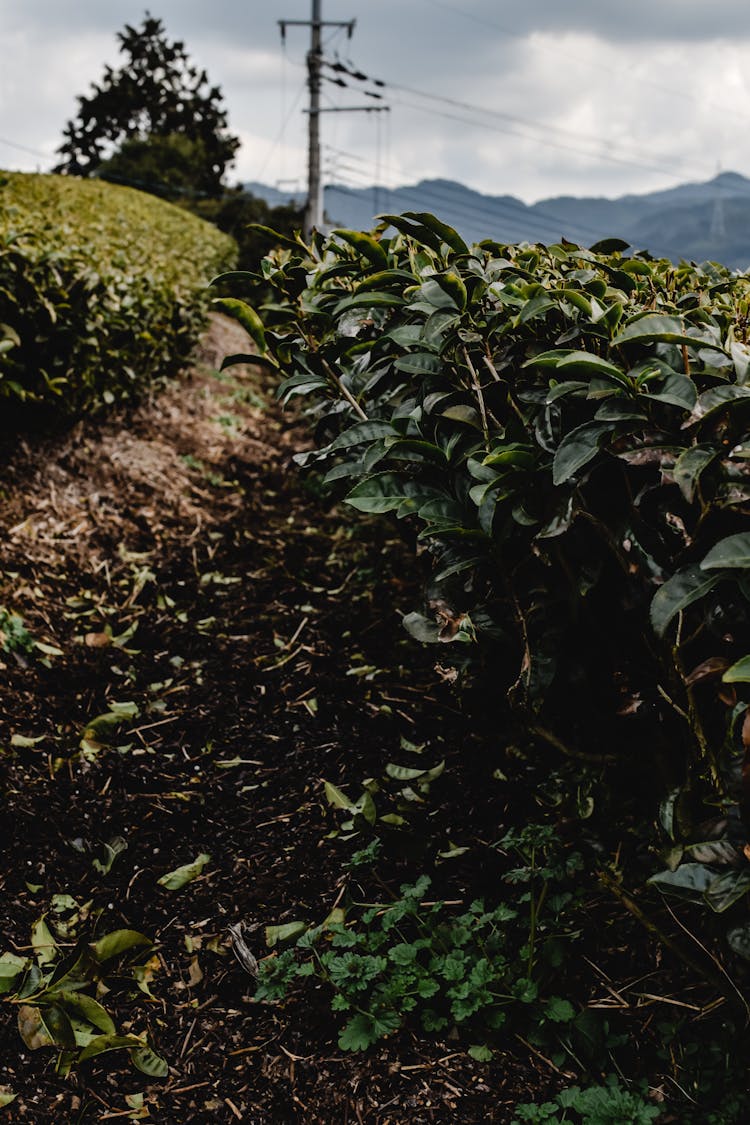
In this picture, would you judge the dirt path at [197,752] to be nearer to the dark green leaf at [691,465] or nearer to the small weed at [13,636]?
the small weed at [13,636]

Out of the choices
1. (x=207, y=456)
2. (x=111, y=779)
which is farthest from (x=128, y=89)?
(x=111, y=779)

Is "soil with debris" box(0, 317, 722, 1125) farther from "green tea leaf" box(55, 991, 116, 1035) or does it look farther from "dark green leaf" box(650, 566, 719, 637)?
"dark green leaf" box(650, 566, 719, 637)

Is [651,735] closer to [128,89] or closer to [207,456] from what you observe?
[207,456]

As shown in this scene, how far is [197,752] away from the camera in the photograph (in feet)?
9.95

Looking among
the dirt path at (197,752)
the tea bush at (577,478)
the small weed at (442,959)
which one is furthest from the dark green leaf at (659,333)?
the dirt path at (197,752)

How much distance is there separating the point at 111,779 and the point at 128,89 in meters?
53.4

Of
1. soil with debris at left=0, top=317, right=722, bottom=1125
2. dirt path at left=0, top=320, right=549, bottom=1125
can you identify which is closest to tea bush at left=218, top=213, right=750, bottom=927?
soil with debris at left=0, top=317, right=722, bottom=1125

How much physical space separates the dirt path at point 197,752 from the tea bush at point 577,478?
2.60ft

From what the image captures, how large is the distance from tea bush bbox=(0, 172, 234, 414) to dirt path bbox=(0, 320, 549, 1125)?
19.3 inches

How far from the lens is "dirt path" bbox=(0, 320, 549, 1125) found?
184cm

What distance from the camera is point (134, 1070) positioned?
1.89 meters

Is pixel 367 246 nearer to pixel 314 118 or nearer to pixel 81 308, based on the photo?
pixel 81 308

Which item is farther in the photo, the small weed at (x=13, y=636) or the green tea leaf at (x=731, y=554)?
the small weed at (x=13, y=636)

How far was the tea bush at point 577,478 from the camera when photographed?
143 cm
